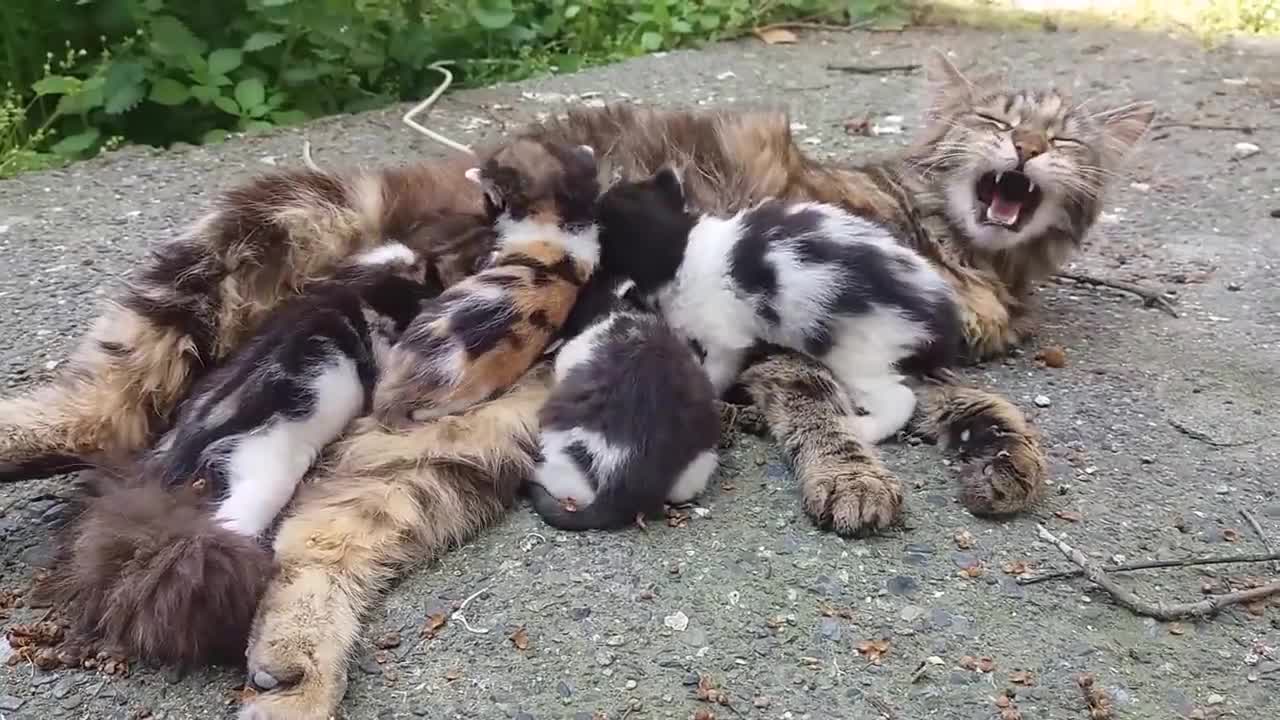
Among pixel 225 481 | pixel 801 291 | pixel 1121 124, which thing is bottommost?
pixel 225 481

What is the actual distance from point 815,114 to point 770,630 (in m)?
3.55

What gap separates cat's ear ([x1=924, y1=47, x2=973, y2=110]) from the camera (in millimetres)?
3225

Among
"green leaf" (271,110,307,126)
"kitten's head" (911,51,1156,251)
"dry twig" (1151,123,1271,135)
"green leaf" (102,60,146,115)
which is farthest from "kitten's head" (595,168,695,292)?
"dry twig" (1151,123,1271,135)

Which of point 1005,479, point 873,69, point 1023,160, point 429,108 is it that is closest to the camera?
point 1005,479

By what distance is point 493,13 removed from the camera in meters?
5.57

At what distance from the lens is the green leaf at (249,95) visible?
4.66 metres

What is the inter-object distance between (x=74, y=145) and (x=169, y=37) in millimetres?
592

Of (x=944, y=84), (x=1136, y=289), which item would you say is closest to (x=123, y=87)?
(x=944, y=84)

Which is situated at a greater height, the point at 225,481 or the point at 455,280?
the point at 455,280

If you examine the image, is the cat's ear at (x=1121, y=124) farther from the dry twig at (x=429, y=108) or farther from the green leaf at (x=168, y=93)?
the green leaf at (x=168, y=93)

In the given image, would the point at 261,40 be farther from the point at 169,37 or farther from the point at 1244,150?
the point at 1244,150

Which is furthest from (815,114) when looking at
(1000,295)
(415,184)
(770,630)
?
(770,630)

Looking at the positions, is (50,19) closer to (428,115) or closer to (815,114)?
(428,115)

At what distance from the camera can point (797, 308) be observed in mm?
2541
